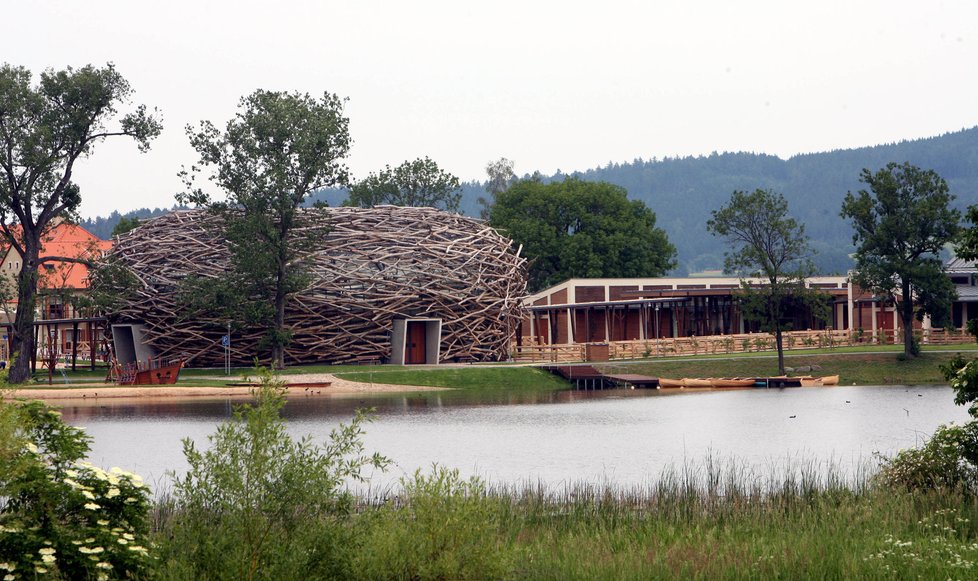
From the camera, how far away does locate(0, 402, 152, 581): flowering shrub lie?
30.4 ft

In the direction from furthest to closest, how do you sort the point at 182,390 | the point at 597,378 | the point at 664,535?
the point at 597,378 < the point at 182,390 < the point at 664,535

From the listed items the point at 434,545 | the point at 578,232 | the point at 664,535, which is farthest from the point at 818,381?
the point at 434,545

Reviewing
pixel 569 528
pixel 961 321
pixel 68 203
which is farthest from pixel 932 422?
pixel 961 321

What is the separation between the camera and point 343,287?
2163 inches

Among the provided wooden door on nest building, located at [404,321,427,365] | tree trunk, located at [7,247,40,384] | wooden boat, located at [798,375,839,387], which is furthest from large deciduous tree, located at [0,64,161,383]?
wooden boat, located at [798,375,839,387]

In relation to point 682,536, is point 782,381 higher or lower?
higher

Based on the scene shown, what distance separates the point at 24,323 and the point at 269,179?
1191cm

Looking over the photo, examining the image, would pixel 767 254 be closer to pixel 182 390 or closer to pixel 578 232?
pixel 182 390

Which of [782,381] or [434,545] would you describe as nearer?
[434,545]

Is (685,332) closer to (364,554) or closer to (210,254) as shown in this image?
(210,254)

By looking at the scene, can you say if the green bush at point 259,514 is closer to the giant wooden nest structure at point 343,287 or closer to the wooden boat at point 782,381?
the wooden boat at point 782,381

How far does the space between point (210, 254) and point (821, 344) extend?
108 feet

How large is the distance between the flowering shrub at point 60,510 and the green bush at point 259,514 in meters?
0.41

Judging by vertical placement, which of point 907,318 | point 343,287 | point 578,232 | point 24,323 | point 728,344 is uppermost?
point 578,232
